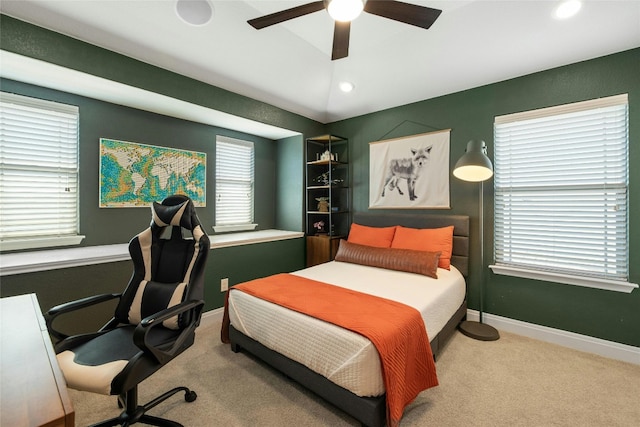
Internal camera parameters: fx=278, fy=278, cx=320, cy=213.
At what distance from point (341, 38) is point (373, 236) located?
2.13 meters

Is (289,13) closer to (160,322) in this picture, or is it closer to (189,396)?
(160,322)

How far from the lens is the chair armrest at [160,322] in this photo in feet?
4.25

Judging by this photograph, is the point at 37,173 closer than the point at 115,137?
Yes

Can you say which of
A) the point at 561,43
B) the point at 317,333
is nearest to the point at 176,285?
the point at 317,333

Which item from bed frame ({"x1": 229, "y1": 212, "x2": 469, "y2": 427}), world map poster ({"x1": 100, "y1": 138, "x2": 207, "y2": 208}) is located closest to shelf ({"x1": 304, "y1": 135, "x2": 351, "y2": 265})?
bed frame ({"x1": 229, "y1": 212, "x2": 469, "y2": 427})

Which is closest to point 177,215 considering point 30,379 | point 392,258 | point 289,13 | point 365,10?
point 30,379

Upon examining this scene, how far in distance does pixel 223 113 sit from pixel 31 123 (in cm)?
159

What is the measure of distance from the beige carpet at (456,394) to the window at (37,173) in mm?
1426

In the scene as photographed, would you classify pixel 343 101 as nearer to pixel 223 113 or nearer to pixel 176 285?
pixel 223 113

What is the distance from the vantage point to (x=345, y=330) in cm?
159

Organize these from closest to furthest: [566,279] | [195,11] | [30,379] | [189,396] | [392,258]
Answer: [30,379], [189,396], [195,11], [566,279], [392,258]

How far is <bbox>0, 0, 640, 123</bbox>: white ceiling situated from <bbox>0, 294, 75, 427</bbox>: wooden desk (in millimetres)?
2044

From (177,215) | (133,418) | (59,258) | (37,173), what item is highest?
(37,173)

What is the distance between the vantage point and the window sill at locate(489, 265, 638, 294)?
230 cm
